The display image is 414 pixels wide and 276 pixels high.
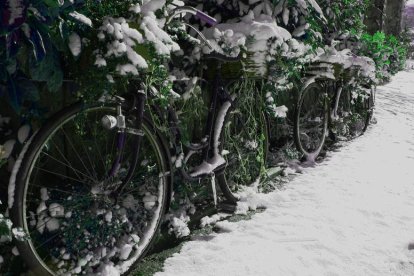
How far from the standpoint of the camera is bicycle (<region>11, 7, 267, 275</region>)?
76.0 inches

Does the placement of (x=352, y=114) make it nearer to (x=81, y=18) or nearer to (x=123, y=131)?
(x=123, y=131)

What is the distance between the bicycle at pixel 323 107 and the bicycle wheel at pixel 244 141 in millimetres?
1000

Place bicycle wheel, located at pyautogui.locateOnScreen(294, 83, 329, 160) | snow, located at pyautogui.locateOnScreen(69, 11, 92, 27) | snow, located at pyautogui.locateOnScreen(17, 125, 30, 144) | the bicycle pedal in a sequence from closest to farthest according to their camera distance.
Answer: snow, located at pyautogui.locateOnScreen(69, 11, 92, 27) < snow, located at pyautogui.locateOnScreen(17, 125, 30, 144) < the bicycle pedal < bicycle wheel, located at pyautogui.locateOnScreen(294, 83, 329, 160)

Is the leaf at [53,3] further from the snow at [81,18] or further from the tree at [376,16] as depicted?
the tree at [376,16]

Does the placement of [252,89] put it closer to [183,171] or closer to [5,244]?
[183,171]

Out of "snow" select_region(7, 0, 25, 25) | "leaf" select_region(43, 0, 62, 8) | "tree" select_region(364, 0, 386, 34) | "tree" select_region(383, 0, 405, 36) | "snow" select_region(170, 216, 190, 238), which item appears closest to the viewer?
"snow" select_region(7, 0, 25, 25)

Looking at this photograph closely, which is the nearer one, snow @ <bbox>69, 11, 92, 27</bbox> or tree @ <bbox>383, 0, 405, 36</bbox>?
snow @ <bbox>69, 11, 92, 27</bbox>

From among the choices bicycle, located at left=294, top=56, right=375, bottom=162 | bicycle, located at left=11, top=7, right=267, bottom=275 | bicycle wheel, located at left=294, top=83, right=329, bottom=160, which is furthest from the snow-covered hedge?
bicycle wheel, located at left=294, top=83, right=329, bottom=160

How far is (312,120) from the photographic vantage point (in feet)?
15.6

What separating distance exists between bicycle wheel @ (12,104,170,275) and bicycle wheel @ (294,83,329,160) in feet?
8.12

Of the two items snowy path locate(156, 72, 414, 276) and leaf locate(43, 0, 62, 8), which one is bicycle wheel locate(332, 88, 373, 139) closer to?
snowy path locate(156, 72, 414, 276)

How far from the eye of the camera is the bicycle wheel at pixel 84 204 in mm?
2033

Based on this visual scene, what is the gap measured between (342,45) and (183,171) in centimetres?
435

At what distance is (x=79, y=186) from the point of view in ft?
7.38
